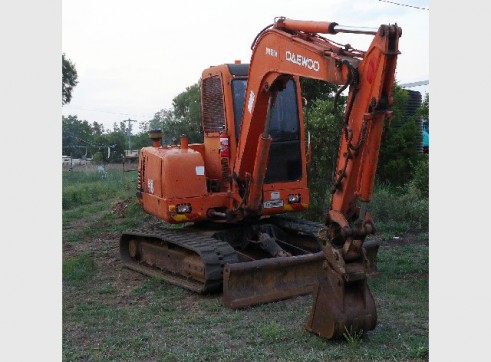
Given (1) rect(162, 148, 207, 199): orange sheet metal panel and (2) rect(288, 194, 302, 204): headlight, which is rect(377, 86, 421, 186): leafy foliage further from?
(1) rect(162, 148, 207, 199): orange sheet metal panel

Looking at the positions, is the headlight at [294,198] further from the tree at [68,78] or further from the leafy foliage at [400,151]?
the tree at [68,78]

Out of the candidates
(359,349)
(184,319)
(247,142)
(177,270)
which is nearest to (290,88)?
(247,142)

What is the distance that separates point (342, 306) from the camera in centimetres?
524

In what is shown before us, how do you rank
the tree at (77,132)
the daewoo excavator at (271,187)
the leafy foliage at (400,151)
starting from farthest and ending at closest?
the tree at (77,132) → the leafy foliage at (400,151) → the daewoo excavator at (271,187)

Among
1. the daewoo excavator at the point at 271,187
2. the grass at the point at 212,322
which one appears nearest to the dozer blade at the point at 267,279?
the daewoo excavator at the point at 271,187

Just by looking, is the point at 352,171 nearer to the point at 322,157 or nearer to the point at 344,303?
the point at 344,303

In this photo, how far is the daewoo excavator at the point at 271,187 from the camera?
5.27 metres

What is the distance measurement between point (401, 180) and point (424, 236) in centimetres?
437

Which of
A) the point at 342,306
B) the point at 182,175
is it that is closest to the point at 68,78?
the point at 182,175

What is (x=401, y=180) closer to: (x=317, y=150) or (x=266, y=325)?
(x=317, y=150)

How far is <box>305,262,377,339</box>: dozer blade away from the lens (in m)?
5.20

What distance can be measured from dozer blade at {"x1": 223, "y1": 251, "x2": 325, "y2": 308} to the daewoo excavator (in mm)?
12

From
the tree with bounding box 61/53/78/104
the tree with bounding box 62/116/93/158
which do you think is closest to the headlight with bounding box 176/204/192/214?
the tree with bounding box 61/53/78/104

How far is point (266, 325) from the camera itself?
584 centimetres
